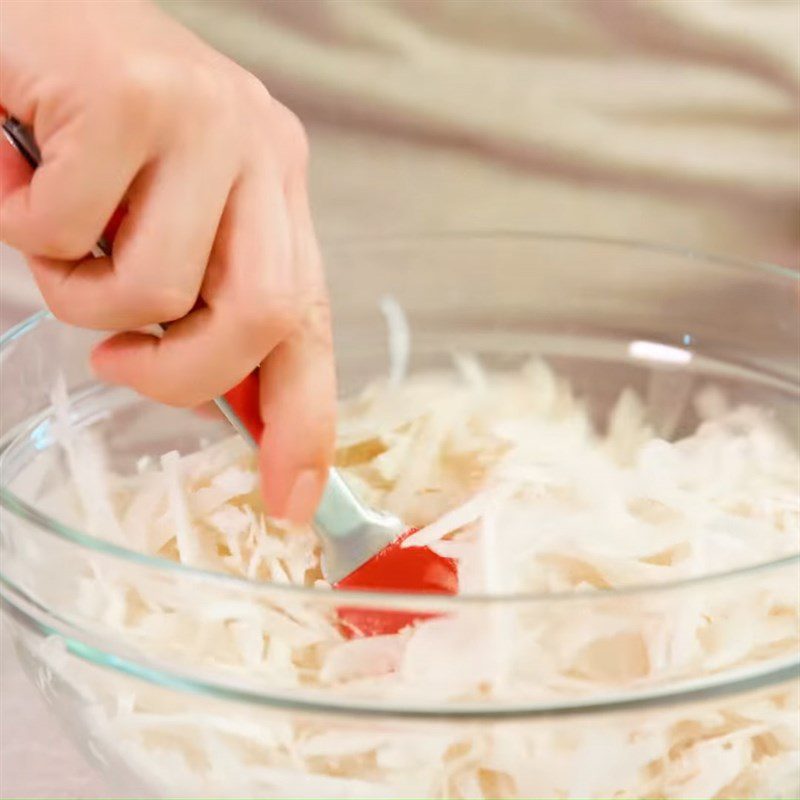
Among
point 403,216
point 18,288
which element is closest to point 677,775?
point 403,216

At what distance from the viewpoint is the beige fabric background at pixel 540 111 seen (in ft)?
3.39

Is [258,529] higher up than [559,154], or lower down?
lower down

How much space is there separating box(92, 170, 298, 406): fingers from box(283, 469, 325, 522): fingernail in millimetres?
63

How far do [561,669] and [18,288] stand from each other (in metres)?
0.77

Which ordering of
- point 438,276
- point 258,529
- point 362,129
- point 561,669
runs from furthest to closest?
point 362,129, point 438,276, point 258,529, point 561,669

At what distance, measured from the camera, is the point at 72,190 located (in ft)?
1.79

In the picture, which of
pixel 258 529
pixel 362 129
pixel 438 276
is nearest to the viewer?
pixel 258 529

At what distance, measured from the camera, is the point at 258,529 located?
0.75 m

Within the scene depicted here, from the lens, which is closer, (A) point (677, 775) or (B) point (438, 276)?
(A) point (677, 775)

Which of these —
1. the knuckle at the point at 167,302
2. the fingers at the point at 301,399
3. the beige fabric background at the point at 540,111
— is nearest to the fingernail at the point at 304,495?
the fingers at the point at 301,399

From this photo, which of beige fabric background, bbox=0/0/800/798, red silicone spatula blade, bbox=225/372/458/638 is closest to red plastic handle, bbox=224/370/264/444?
red silicone spatula blade, bbox=225/372/458/638

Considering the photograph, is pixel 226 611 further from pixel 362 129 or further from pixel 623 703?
pixel 362 129

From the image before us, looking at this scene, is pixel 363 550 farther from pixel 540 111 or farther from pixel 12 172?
pixel 540 111

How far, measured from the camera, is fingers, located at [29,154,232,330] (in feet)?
1.87
